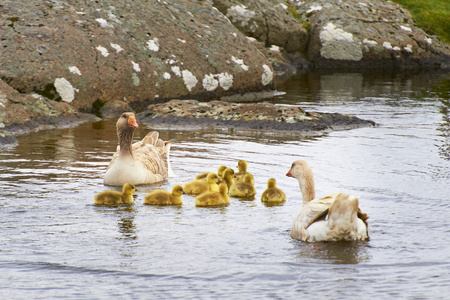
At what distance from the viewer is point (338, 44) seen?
32.0 meters

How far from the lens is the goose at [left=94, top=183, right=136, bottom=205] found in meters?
10.1

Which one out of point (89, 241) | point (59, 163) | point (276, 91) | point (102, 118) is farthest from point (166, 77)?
point (89, 241)

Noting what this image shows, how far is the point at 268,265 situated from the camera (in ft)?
24.6

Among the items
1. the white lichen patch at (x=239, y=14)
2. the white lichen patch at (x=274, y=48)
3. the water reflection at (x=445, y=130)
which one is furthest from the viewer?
the white lichen patch at (x=274, y=48)

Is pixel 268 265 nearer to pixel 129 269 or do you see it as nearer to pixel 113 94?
pixel 129 269

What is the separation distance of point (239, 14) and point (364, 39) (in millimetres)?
6348

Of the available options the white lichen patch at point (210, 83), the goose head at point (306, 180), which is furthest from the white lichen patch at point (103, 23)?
the goose head at point (306, 180)

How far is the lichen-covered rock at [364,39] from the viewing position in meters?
32.0

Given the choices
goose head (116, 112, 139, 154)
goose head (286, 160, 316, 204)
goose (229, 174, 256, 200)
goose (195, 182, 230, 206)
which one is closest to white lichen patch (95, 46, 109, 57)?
goose head (116, 112, 139, 154)

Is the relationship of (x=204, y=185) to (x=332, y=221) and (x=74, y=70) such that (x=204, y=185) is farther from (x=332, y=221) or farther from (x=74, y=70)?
(x=74, y=70)

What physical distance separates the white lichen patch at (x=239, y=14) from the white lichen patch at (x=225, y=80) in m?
8.65

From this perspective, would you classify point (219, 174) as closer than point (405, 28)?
Yes

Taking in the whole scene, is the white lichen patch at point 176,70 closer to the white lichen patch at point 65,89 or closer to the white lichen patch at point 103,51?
the white lichen patch at point 103,51

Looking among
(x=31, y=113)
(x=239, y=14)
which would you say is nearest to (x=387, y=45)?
(x=239, y=14)
